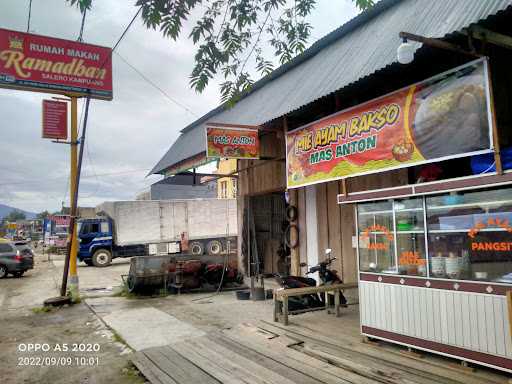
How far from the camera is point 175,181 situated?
16.0 meters

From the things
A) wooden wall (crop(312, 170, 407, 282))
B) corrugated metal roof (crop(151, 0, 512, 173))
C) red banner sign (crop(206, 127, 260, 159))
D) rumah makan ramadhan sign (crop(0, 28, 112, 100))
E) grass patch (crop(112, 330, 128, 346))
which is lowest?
grass patch (crop(112, 330, 128, 346))

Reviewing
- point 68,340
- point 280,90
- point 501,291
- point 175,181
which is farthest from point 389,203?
point 175,181

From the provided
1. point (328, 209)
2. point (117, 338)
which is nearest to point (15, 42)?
point (117, 338)

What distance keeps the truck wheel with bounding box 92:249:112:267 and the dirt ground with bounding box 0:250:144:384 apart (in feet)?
35.2

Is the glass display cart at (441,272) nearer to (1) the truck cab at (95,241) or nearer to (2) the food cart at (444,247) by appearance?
(2) the food cart at (444,247)

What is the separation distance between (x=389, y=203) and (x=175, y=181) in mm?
11490

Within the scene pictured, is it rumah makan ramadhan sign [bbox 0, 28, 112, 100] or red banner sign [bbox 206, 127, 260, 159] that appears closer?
red banner sign [bbox 206, 127, 260, 159]

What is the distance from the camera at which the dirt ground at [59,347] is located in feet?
18.7

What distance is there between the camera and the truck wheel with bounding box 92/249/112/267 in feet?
74.5

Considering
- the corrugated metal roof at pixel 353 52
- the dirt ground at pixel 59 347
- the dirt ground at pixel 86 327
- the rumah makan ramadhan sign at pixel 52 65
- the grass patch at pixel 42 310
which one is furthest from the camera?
the rumah makan ramadhan sign at pixel 52 65

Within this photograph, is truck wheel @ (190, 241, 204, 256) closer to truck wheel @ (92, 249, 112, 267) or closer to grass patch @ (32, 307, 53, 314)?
truck wheel @ (92, 249, 112, 267)

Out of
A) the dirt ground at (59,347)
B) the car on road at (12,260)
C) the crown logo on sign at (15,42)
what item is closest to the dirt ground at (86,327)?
the dirt ground at (59,347)

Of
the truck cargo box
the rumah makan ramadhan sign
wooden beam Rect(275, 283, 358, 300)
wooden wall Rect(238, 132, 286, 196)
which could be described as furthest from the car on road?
wooden beam Rect(275, 283, 358, 300)

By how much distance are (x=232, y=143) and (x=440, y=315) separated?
5.67 metres
